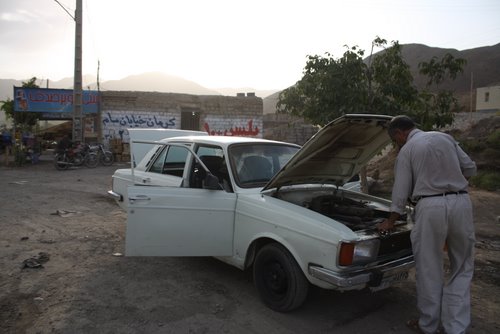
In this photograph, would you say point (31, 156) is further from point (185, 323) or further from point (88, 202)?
point (185, 323)

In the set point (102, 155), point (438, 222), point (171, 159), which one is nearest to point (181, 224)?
point (171, 159)

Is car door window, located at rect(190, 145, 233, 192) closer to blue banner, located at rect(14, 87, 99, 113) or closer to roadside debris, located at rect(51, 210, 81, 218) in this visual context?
roadside debris, located at rect(51, 210, 81, 218)

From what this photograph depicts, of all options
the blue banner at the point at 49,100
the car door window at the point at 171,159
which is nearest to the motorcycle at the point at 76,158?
the blue banner at the point at 49,100

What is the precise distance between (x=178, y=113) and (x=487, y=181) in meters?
14.2

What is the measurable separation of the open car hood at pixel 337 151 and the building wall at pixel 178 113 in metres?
16.9

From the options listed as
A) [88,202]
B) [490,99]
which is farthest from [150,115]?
[490,99]

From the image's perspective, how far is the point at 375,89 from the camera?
661 cm

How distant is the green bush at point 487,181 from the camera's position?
11.8 meters

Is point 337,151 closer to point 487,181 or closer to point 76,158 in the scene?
point 487,181

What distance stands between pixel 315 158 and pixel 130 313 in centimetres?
228

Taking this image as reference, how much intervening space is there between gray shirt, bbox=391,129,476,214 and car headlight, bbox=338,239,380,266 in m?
0.36

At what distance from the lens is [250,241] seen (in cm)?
396

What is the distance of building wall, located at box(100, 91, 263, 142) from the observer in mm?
19875

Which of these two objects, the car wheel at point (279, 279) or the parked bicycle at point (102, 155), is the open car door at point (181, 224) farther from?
the parked bicycle at point (102, 155)
